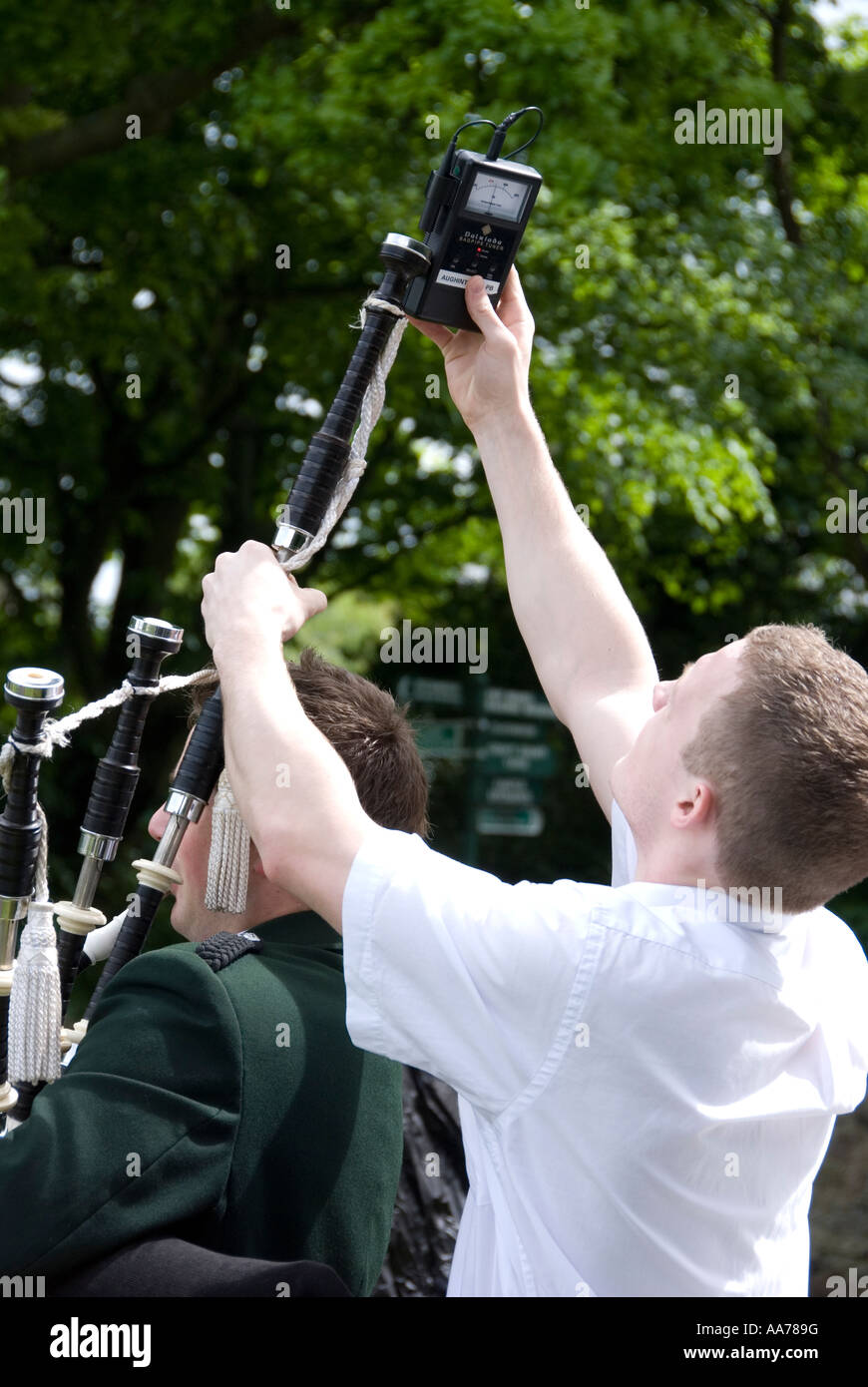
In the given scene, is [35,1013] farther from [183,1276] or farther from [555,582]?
[555,582]

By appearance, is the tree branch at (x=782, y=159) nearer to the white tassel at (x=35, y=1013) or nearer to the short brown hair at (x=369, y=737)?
the short brown hair at (x=369, y=737)

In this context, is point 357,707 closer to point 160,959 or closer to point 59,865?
point 160,959

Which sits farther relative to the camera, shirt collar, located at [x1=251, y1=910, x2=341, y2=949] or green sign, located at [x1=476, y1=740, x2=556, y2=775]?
green sign, located at [x1=476, y1=740, x2=556, y2=775]

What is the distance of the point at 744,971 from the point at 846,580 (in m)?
11.6

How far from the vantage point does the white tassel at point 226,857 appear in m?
1.96

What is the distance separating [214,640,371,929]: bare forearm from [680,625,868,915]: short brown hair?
0.42m

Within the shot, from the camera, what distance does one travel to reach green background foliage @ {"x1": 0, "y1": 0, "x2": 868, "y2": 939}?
6844 mm

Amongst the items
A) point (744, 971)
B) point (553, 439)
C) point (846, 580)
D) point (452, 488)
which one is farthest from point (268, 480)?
point (744, 971)

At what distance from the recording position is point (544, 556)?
2305mm

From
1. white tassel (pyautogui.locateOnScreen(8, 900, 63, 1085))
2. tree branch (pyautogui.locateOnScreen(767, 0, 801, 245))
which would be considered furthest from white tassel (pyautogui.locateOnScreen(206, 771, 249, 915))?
tree branch (pyautogui.locateOnScreen(767, 0, 801, 245))

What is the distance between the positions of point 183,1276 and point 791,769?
2.94 feet

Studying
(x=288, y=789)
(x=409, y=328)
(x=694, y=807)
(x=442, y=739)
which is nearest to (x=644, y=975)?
(x=694, y=807)

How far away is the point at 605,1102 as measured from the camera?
1553mm

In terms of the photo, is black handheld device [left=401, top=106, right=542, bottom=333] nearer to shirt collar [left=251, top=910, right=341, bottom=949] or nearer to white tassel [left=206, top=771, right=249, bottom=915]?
white tassel [left=206, top=771, right=249, bottom=915]
